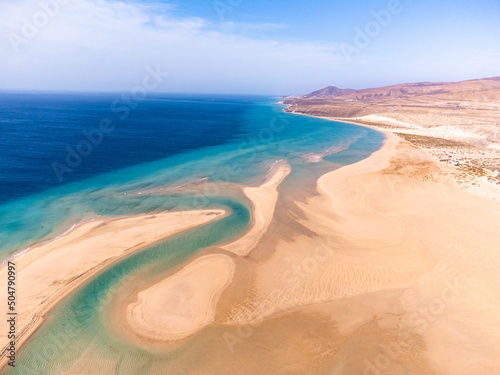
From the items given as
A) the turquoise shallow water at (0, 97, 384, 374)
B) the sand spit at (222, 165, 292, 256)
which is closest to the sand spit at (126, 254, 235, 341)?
the turquoise shallow water at (0, 97, 384, 374)

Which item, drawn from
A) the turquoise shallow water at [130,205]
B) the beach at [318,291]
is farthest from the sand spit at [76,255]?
the turquoise shallow water at [130,205]

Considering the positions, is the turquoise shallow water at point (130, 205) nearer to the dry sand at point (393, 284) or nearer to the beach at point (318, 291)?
the beach at point (318, 291)

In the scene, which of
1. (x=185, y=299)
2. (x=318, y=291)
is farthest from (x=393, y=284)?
(x=185, y=299)

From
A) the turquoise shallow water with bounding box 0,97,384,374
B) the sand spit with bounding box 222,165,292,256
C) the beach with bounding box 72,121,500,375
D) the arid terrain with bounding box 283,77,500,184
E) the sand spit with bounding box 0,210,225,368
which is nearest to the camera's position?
the beach with bounding box 72,121,500,375

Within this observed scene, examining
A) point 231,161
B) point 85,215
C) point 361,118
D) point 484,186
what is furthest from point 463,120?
point 85,215

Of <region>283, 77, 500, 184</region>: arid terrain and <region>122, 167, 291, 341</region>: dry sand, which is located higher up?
<region>283, 77, 500, 184</region>: arid terrain

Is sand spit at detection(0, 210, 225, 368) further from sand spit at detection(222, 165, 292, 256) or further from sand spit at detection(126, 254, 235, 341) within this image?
sand spit at detection(126, 254, 235, 341)
